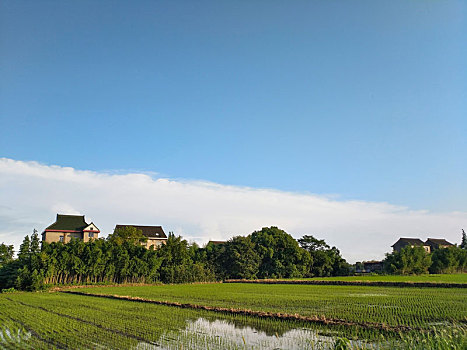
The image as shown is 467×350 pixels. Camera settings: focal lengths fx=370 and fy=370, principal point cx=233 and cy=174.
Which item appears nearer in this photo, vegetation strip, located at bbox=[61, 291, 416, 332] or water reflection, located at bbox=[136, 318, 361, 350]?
water reflection, located at bbox=[136, 318, 361, 350]

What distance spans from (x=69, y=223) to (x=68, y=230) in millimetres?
1006

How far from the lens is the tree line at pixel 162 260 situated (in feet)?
85.7

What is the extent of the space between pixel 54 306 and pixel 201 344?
9.96m

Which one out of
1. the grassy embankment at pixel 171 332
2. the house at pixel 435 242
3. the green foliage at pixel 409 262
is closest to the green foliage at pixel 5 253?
the grassy embankment at pixel 171 332

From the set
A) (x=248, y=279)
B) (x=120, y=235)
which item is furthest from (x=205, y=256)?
(x=120, y=235)

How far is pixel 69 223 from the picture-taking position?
129ft

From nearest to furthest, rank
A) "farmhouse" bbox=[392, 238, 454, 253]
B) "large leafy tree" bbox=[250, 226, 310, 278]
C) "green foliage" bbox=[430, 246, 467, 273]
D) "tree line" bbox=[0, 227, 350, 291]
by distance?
"tree line" bbox=[0, 227, 350, 291] → "large leafy tree" bbox=[250, 226, 310, 278] → "green foliage" bbox=[430, 246, 467, 273] → "farmhouse" bbox=[392, 238, 454, 253]

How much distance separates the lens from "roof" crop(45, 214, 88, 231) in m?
38.6

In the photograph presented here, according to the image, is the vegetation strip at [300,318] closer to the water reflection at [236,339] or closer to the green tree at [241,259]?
the water reflection at [236,339]

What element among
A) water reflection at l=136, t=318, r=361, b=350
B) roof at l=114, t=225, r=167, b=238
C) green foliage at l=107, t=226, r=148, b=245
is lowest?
water reflection at l=136, t=318, r=361, b=350

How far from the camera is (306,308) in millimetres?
13734

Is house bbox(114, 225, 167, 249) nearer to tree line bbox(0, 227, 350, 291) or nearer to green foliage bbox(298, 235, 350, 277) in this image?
tree line bbox(0, 227, 350, 291)

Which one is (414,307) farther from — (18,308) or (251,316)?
(18,308)

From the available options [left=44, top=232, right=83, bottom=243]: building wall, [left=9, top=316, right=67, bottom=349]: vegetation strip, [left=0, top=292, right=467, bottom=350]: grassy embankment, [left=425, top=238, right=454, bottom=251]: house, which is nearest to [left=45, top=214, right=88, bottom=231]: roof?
[left=44, top=232, right=83, bottom=243]: building wall
